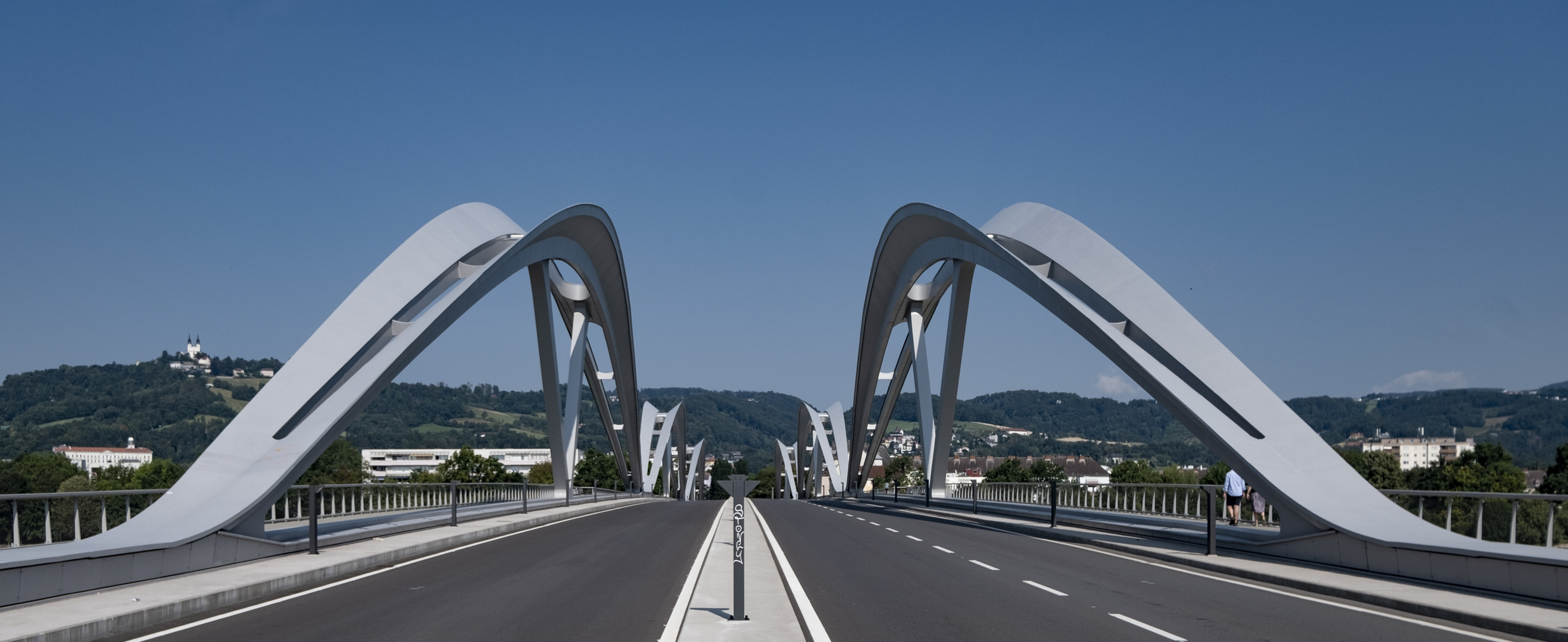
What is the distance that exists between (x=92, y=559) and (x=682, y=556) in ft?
27.5

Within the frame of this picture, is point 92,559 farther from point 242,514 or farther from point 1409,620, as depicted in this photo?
point 1409,620

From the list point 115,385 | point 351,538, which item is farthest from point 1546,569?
point 115,385

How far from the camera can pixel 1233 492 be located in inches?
901

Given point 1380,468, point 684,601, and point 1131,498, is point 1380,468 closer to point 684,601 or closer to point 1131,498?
point 1131,498

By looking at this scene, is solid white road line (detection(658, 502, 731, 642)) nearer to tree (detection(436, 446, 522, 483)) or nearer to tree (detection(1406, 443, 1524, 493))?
tree (detection(1406, 443, 1524, 493))

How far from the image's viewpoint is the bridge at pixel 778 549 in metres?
9.44

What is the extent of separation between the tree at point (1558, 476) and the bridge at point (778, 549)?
61.8 metres

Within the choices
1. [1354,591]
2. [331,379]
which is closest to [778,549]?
[331,379]

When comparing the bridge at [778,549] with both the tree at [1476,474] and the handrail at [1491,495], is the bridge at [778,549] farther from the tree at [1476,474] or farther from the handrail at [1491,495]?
the tree at [1476,474]

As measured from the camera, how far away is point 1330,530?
1451cm

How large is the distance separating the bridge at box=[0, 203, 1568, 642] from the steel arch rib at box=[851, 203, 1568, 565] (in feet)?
0.21

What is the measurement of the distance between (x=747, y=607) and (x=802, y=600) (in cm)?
85

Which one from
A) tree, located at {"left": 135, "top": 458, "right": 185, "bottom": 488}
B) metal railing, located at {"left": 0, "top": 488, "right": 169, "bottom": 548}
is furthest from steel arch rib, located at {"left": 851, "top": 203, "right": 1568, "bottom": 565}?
tree, located at {"left": 135, "top": 458, "right": 185, "bottom": 488}

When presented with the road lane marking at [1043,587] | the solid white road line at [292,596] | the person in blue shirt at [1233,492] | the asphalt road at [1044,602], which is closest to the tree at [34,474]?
the solid white road line at [292,596]
